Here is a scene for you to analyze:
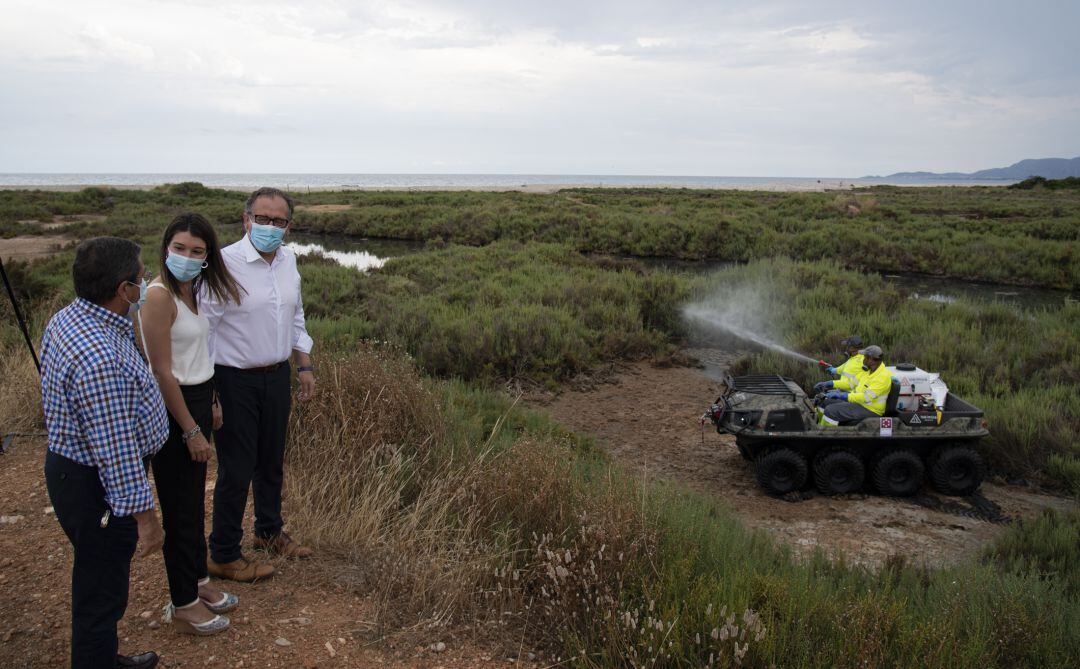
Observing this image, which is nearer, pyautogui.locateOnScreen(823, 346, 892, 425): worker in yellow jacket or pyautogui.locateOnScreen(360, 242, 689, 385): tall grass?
pyautogui.locateOnScreen(823, 346, 892, 425): worker in yellow jacket

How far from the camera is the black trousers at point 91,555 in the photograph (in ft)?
8.66

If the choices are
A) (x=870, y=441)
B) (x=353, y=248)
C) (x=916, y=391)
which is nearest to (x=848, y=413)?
(x=870, y=441)

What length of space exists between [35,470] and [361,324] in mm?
6604

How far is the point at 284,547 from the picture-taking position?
4.11m

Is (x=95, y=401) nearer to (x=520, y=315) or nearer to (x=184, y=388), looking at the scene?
(x=184, y=388)

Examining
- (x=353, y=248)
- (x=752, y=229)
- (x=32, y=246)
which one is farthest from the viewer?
(x=353, y=248)

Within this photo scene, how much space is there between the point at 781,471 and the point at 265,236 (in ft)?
19.0

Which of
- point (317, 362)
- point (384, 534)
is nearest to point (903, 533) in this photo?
point (384, 534)

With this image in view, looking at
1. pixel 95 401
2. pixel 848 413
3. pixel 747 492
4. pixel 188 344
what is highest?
pixel 188 344

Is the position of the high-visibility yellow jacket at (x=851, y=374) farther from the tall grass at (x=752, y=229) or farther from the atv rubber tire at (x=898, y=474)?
the tall grass at (x=752, y=229)

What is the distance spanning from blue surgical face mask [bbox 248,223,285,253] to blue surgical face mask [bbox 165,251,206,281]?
58cm

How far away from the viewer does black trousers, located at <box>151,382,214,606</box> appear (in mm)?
3141

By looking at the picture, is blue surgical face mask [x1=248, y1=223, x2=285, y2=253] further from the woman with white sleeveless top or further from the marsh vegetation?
the marsh vegetation

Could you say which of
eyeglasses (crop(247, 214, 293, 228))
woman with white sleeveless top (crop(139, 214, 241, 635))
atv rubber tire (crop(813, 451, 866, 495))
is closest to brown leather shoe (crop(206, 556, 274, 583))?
woman with white sleeveless top (crop(139, 214, 241, 635))
